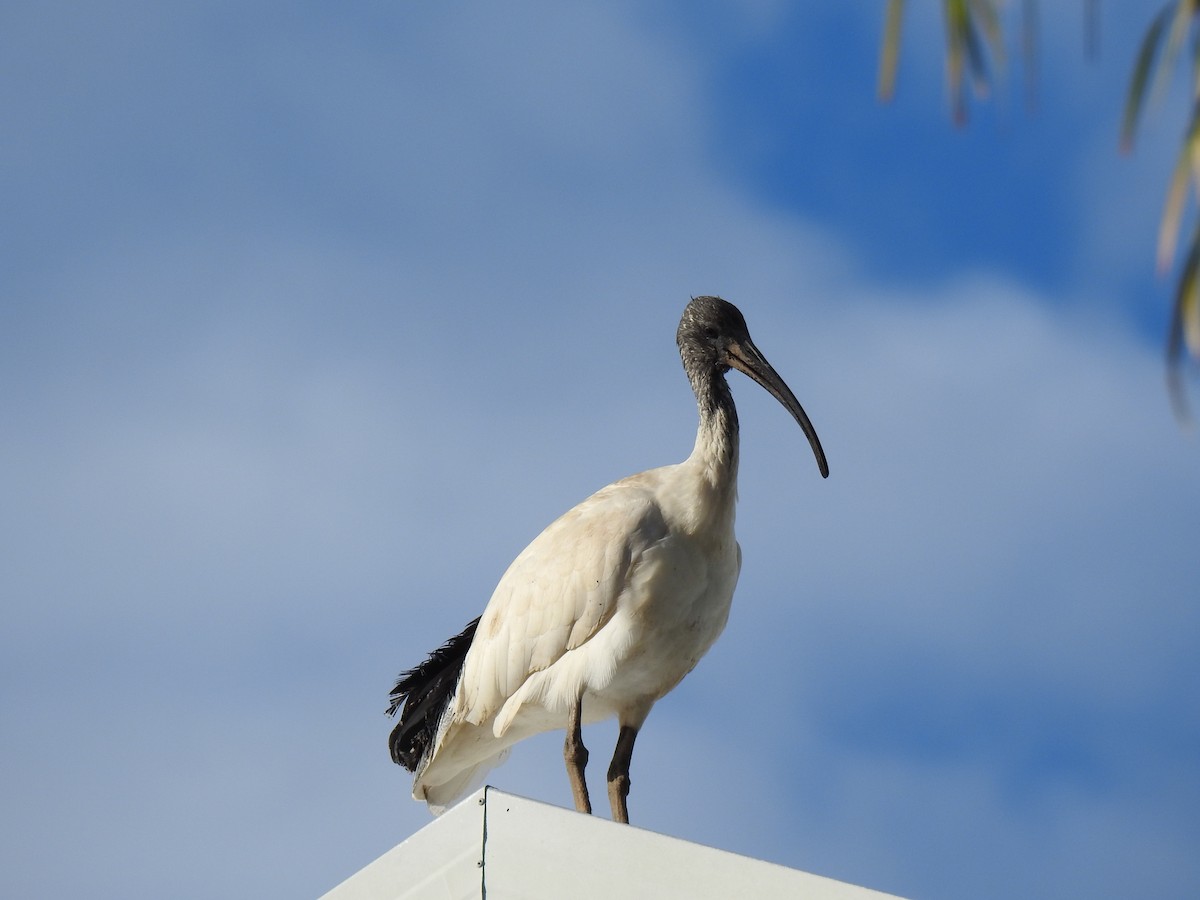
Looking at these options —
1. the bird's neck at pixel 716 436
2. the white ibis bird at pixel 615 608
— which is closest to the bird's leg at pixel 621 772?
the white ibis bird at pixel 615 608

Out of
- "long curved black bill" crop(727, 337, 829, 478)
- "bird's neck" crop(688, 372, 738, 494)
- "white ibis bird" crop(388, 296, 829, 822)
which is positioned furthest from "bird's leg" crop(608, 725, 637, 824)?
"long curved black bill" crop(727, 337, 829, 478)

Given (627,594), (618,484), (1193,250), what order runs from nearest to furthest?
1. (1193,250)
2. (627,594)
3. (618,484)

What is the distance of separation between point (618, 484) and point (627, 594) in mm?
567

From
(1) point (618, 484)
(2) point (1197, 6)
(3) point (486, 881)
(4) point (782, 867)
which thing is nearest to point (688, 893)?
(4) point (782, 867)

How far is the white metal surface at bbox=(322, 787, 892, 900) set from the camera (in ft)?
14.9

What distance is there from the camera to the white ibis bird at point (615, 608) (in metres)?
6.19

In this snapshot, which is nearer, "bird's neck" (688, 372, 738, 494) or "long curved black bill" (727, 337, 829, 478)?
"bird's neck" (688, 372, 738, 494)

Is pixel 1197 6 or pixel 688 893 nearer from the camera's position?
pixel 1197 6

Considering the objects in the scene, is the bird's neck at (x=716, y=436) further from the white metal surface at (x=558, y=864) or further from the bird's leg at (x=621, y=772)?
the white metal surface at (x=558, y=864)

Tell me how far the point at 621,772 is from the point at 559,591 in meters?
0.80

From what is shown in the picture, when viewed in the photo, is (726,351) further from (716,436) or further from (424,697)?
(424,697)

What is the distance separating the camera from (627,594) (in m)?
6.18

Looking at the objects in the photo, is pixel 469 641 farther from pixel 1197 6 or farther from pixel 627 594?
pixel 1197 6

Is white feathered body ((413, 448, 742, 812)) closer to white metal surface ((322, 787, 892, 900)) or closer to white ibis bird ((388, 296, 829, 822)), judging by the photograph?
white ibis bird ((388, 296, 829, 822))
